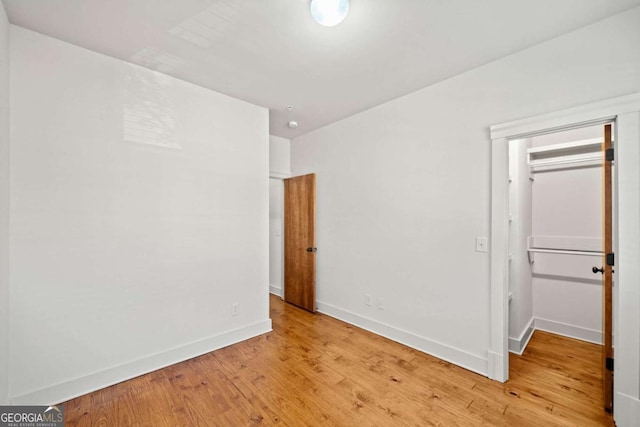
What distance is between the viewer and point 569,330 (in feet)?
9.89

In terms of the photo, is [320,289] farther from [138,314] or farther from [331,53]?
[331,53]

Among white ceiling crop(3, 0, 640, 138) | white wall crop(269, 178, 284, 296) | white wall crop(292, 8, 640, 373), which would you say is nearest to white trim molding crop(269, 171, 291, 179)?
white wall crop(269, 178, 284, 296)

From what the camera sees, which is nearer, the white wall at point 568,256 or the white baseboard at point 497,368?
the white baseboard at point 497,368

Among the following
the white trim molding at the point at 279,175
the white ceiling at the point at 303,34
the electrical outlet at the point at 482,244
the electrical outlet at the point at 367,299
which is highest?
the white ceiling at the point at 303,34

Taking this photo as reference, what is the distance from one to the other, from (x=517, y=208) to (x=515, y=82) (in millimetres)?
1306

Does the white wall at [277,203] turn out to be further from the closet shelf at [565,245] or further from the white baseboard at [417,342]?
the closet shelf at [565,245]

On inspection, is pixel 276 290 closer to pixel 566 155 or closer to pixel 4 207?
A: pixel 4 207

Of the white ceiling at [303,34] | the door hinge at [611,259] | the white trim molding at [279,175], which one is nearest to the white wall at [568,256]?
the door hinge at [611,259]

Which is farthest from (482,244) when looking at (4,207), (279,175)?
(4,207)

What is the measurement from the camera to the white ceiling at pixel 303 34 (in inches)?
66.7

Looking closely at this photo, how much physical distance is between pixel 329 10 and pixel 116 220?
2.30m

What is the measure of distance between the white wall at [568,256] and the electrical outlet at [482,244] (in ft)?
5.17

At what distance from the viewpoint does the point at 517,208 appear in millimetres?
2814

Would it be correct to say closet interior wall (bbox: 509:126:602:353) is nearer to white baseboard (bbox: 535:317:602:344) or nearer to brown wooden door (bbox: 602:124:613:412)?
white baseboard (bbox: 535:317:602:344)
